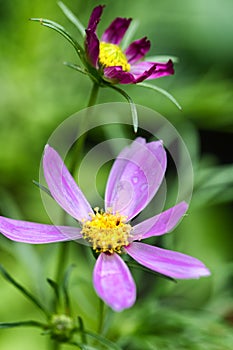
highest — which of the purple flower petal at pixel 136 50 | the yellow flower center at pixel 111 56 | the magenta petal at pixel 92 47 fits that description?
the purple flower petal at pixel 136 50

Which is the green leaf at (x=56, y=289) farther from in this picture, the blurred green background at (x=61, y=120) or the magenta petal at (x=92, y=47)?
the magenta petal at (x=92, y=47)

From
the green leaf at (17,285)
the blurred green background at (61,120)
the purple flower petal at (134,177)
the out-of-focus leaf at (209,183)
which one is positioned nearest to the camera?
the purple flower petal at (134,177)

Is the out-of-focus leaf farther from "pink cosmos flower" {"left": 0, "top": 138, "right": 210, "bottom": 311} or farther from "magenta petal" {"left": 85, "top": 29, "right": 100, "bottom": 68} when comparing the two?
"magenta petal" {"left": 85, "top": 29, "right": 100, "bottom": 68}

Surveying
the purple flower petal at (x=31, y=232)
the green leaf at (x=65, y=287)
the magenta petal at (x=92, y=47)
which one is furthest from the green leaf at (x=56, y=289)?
the magenta petal at (x=92, y=47)

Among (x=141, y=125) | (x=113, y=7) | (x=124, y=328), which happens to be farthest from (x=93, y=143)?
(x=124, y=328)

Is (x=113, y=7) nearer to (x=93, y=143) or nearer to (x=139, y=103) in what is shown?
(x=139, y=103)

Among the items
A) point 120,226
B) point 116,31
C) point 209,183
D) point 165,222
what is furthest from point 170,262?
point 209,183

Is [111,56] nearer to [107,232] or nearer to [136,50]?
[136,50]

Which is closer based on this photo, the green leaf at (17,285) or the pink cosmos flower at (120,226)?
the pink cosmos flower at (120,226)
